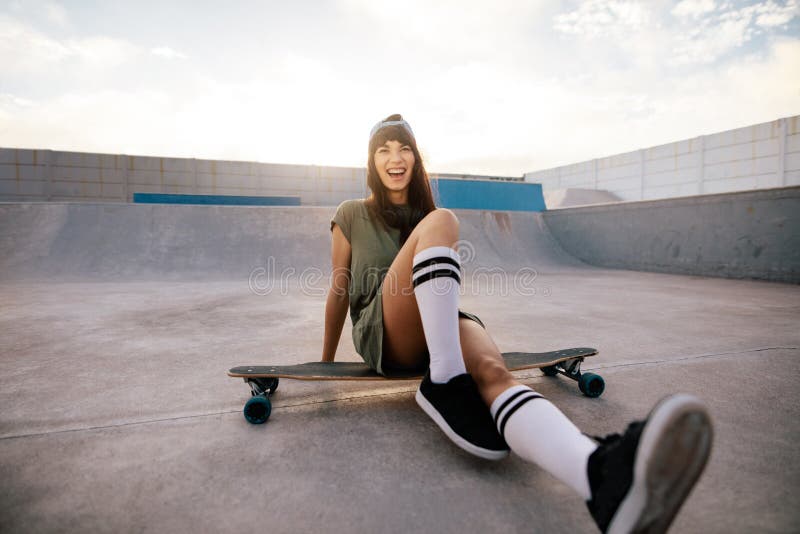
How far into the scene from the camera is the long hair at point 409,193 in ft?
5.15

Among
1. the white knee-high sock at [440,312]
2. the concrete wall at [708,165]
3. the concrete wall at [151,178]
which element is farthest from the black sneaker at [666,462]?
the concrete wall at [151,178]

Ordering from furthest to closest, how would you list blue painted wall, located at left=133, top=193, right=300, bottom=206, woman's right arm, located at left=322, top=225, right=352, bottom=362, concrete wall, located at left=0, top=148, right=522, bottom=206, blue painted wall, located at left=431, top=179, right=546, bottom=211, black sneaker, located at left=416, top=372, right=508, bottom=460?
blue painted wall, located at left=133, top=193, right=300, bottom=206 → concrete wall, located at left=0, top=148, right=522, bottom=206 → blue painted wall, located at left=431, top=179, right=546, bottom=211 → woman's right arm, located at left=322, top=225, right=352, bottom=362 → black sneaker, located at left=416, top=372, right=508, bottom=460

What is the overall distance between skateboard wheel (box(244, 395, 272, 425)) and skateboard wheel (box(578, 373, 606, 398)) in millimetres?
1150

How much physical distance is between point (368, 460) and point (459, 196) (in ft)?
34.4

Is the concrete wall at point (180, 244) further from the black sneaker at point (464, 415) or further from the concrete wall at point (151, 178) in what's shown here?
the concrete wall at point (151, 178)

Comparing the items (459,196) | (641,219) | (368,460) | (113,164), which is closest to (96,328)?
(368,460)

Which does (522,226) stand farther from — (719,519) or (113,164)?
(113,164)

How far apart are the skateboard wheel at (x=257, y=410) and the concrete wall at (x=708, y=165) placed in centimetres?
1239

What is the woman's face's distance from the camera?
5.07ft

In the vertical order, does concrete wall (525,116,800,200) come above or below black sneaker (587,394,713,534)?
above

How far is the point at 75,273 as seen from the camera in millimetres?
5902

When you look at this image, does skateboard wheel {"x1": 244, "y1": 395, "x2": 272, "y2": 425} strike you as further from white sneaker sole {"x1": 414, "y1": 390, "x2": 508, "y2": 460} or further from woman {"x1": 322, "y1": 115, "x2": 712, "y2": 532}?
white sneaker sole {"x1": 414, "y1": 390, "x2": 508, "y2": 460}

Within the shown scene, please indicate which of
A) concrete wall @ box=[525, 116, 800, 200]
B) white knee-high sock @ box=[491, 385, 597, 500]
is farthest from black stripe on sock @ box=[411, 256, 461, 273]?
concrete wall @ box=[525, 116, 800, 200]

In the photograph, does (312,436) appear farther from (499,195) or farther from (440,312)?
(499,195)
